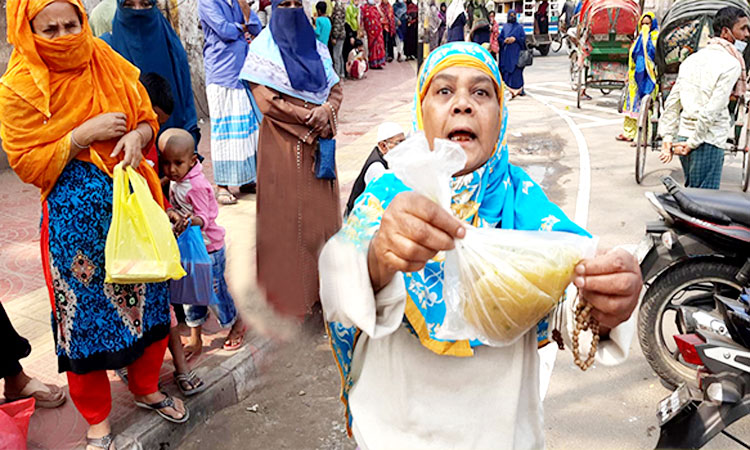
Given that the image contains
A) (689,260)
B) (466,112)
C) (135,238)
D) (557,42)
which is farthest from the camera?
(557,42)

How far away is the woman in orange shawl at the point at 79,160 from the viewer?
2.21m

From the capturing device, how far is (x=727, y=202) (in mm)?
3010

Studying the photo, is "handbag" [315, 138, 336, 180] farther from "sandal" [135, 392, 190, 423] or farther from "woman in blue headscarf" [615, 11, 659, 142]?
"woman in blue headscarf" [615, 11, 659, 142]

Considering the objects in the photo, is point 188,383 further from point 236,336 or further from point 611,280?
point 611,280

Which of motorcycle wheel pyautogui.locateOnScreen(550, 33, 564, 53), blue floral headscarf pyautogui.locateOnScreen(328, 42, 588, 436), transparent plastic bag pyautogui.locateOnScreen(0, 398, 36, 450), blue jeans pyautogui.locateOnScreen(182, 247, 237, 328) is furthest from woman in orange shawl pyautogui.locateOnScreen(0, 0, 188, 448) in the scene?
motorcycle wheel pyautogui.locateOnScreen(550, 33, 564, 53)

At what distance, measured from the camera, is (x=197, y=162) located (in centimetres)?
322

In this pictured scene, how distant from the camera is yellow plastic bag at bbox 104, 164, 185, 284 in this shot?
90.2 inches

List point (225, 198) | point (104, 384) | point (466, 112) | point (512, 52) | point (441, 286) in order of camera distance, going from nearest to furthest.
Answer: point (441, 286) → point (466, 112) → point (104, 384) → point (225, 198) → point (512, 52)

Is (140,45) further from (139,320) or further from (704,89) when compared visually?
(704,89)

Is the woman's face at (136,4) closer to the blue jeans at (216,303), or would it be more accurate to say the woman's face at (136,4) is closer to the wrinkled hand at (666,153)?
the blue jeans at (216,303)

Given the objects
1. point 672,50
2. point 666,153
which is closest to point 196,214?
point 666,153

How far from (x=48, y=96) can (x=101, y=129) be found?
21 cm

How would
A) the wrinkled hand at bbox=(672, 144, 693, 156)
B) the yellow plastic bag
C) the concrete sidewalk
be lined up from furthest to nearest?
the wrinkled hand at bbox=(672, 144, 693, 156) < the concrete sidewalk < the yellow plastic bag

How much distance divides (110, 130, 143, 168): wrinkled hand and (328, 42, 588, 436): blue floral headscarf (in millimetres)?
1324
